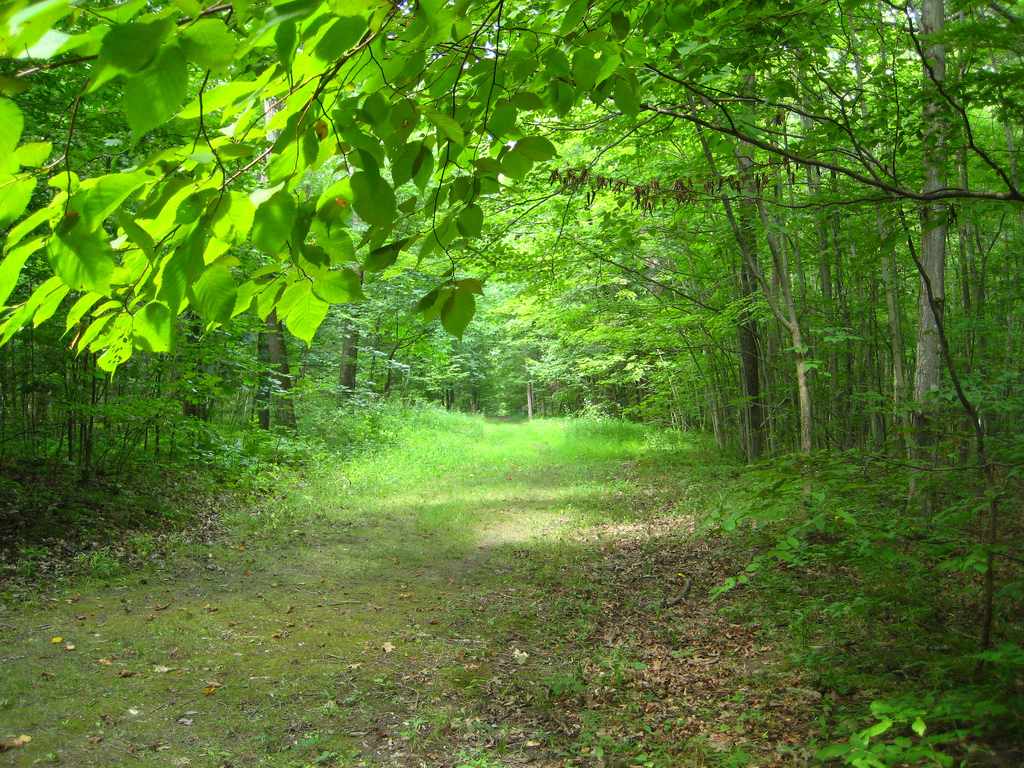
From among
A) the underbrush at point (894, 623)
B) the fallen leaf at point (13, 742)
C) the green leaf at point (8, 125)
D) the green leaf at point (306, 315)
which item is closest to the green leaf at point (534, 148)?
the green leaf at point (306, 315)

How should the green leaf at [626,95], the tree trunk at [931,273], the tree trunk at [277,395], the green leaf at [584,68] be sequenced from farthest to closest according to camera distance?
the tree trunk at [277,395]
the tree trunk at [931,273]
the green leaf at [626,95]
the green leaf at [584,68]

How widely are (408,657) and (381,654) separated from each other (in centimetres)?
20

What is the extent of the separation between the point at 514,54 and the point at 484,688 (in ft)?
12.2

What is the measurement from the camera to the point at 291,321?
1132mm

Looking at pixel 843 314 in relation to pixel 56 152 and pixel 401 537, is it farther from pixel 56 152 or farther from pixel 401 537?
pixel 56 152

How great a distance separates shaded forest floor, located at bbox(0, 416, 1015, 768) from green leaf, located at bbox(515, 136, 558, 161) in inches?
121

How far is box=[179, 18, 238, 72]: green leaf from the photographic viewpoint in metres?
0.79

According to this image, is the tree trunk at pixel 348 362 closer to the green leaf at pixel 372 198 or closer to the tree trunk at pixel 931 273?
the tree trunk at pixel 931 273

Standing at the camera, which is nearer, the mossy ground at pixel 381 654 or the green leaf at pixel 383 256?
the green leaf at pixel 383 256

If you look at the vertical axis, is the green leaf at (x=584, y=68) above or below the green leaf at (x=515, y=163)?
above

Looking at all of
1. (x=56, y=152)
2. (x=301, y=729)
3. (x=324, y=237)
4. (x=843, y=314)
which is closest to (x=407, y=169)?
(x=324, y=237)

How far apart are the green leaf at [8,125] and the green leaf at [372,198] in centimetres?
42

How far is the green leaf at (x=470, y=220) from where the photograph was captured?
4.22ft

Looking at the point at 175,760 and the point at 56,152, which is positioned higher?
the point at 56,152
